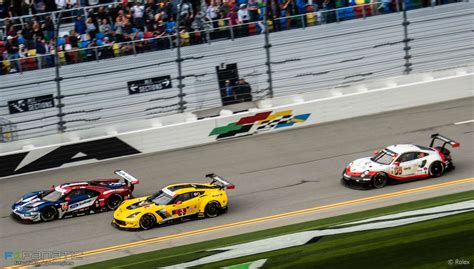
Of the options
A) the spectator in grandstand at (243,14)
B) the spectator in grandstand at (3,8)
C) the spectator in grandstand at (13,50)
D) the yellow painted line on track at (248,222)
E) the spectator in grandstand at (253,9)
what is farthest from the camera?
the spectator in grandstand at (243,14)

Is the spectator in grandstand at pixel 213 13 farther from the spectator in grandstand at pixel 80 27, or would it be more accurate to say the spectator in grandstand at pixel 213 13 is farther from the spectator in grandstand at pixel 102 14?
the spectator in grandstand at pixel 80 27

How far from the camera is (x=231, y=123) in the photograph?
26.2 meters

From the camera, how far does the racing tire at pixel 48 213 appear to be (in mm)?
20922

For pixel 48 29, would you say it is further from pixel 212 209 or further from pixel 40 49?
pixel 212 209

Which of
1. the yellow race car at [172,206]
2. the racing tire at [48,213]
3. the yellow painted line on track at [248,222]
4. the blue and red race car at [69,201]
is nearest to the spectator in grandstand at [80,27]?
the blue and red race car at [69,201]

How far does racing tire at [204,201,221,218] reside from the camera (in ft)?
67.6

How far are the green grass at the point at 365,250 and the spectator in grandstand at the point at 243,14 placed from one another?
9596 mm

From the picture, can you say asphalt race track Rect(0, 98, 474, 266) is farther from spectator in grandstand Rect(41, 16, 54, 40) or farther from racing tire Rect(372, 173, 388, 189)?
spectator in grandstand Rect(41, 16, 54, 40)

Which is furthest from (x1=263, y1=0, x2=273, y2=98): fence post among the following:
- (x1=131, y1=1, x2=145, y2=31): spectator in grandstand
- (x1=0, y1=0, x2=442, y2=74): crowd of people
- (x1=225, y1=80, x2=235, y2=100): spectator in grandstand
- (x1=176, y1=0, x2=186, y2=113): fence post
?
(x1=131, y1=1, x2=145, y2=31): spectator in grandstand

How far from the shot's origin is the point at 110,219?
20906 millimetres

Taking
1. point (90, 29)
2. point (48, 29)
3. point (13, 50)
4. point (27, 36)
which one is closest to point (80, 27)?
point (90, 29)

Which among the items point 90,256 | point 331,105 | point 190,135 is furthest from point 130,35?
point 90,256

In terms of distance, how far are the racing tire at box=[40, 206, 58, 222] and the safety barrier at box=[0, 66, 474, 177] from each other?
390 cm

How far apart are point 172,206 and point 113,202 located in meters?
1.93
